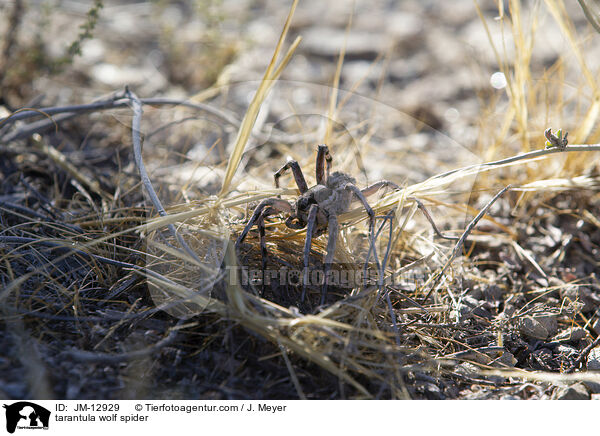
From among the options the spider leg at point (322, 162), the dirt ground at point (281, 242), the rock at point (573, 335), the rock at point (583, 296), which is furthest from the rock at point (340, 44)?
the rock at point (573, 335)

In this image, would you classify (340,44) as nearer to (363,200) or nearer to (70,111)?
(70,111)

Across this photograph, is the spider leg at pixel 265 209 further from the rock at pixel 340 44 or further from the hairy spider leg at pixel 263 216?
the rock at pixel 340 44

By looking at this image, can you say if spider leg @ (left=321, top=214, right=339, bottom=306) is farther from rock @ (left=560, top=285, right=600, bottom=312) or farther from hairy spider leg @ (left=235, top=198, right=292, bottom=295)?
rock @ (left=560, top=285, right=600, bottom=312)

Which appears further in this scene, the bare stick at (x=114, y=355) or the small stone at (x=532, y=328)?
the small stone at (x=532, y=328)

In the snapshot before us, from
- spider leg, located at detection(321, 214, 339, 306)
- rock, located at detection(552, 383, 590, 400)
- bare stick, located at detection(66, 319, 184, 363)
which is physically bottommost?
rock, located at detection(552, 383, 590, 400)
